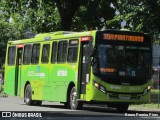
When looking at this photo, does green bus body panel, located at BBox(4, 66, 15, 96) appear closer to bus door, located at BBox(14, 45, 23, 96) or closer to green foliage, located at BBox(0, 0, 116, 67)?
bus door, located at BBox(14, 45, 23, 96)

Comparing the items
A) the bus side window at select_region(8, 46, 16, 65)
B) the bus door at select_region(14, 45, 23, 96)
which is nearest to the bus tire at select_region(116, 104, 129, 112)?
the bus door at select_region(14, 45, 23, 96)

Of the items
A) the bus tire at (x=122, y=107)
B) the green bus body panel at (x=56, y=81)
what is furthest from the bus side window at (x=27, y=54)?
the bus tire at (x=122, y=107)

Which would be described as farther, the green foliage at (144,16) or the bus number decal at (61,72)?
the green foliage at (144,16)

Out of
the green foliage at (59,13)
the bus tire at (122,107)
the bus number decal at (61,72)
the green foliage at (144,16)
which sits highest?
the green foliage at (59,13)

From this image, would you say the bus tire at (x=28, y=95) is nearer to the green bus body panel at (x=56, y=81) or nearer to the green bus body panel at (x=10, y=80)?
the green bus body panel at (x=56, y=81)

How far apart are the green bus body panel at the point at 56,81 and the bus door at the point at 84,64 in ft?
0.47

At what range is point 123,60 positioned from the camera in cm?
2155

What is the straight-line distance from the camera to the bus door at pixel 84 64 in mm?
21672

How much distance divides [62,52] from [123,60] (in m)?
3.31

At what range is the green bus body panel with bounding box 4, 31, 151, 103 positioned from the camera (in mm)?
21250

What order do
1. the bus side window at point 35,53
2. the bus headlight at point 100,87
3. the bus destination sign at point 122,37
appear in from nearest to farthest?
1. the bus headlight at point 100,87
2. the bus destination sign at point 122,37
3. the bus side window at point 35,53

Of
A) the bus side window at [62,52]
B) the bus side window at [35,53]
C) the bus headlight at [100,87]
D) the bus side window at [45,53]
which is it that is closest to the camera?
the bus headlight at [100,87]

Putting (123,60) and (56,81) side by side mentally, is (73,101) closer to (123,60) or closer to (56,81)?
(56,81)

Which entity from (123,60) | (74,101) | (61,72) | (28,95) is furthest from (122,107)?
(28,95)
